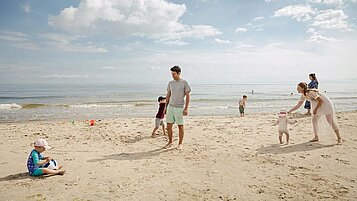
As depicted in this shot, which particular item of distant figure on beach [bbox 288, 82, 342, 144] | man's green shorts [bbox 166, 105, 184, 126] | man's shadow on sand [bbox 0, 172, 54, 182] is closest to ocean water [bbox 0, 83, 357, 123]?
man's green shorts [bbox 166, 105, 184, 126]

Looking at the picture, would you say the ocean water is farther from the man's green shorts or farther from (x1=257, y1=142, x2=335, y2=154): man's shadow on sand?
(x1=257, y1=142, x2=335, y2=154): man's shadow on sand

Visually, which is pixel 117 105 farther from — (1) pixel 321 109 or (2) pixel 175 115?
(1) pixel 321 109

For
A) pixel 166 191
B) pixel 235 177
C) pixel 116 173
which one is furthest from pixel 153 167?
pixel 235 177

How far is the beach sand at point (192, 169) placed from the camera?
3.58 m

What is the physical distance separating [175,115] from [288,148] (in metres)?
3.09

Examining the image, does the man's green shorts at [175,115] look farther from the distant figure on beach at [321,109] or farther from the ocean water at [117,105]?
the ocean water at [117,105]

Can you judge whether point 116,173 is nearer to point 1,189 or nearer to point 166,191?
point 166,191

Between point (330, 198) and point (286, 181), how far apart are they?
2.31 feet

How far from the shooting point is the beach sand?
358 cm

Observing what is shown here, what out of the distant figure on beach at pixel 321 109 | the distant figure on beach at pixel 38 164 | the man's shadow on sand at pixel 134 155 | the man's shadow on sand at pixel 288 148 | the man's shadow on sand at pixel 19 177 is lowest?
the man's shadow on sand at pixel 288 148

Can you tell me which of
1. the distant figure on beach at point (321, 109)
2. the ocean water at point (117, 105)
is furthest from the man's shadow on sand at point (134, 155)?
the ocean water at point (117, 105)

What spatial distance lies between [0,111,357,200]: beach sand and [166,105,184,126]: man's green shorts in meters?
0.78

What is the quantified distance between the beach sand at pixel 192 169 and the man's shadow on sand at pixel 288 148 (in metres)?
0.02

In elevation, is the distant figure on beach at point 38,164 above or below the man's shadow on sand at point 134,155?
above
